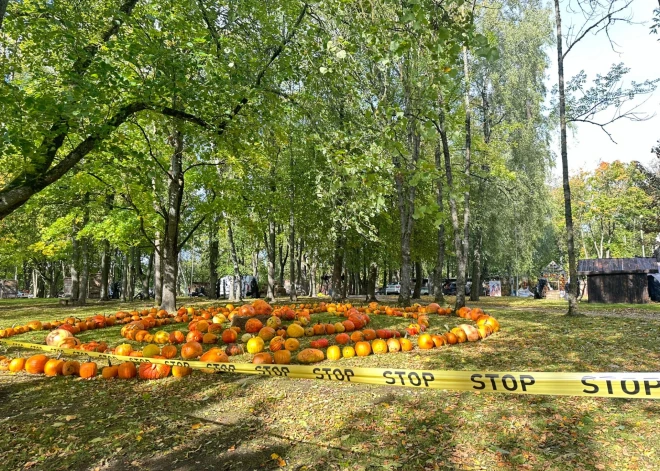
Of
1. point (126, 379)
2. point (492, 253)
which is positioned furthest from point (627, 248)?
point (126, 379)

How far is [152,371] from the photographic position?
642cm

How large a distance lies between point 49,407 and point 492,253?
2732 centimetres

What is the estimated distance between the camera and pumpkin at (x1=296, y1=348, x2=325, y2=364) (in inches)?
281

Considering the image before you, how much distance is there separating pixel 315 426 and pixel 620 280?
21.8 m

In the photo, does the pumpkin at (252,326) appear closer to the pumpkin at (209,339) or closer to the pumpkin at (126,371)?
the pumpkin at (209,339)

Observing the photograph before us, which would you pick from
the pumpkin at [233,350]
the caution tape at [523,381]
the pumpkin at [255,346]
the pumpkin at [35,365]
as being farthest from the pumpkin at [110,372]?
the caution tape at [523,381]

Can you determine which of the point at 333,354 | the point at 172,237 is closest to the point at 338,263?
the point at 172,237

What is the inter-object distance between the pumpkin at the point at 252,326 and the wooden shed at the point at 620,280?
753 inches

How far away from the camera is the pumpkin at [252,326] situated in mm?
9355

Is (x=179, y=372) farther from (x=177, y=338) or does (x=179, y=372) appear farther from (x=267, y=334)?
(x=177, y=338)

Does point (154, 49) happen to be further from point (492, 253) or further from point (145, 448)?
point (492, 253)

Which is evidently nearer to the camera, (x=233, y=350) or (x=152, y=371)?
(x=152, y=371)

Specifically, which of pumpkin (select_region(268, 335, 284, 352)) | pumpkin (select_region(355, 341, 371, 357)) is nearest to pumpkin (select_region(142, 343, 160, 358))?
pumpkin (select_region(268, 335, 284, 352))

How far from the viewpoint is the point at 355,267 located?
73.2ft
